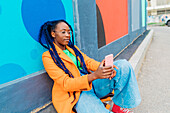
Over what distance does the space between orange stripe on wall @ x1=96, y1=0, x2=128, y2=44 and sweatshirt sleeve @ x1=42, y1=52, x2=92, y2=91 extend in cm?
265

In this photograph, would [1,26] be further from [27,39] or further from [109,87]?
[109,87]

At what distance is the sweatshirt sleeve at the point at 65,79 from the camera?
1.46 metres

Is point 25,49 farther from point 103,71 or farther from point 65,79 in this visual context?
point 103,71

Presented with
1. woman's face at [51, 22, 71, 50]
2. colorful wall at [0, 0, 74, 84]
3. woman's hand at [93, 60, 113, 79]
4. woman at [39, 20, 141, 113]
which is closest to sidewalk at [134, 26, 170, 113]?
woman at [39, 20, 141, 113]

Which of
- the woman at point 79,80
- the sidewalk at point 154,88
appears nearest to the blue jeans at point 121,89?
the woman at point 79,80

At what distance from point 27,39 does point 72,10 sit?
1057mm

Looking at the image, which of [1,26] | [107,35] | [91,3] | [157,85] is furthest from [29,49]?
[107,35]

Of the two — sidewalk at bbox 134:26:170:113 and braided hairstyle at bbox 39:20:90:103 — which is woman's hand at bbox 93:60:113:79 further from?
sidewalk at bbox 134:26:170:113

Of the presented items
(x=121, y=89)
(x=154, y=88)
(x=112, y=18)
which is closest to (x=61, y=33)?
(x=121, y=89)

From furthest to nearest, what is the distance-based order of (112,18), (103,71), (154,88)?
(112,18), (154,88), (103,71)

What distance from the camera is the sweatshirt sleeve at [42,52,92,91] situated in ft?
4.79

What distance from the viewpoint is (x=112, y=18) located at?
4922mm

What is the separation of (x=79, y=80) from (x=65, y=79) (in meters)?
0.16

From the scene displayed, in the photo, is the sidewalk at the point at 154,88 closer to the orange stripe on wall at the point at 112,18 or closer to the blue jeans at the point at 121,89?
the blue jeans at the point at 121,89
